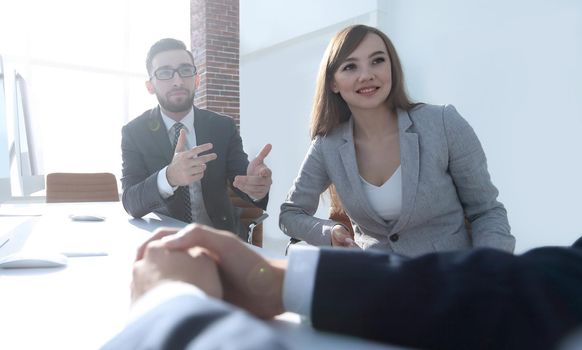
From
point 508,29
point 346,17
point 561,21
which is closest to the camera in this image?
point 561,21

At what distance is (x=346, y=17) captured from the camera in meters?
4.41

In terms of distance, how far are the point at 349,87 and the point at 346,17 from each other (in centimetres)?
296

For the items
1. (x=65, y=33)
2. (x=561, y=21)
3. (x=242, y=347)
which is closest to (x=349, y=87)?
(x=242, y=347)

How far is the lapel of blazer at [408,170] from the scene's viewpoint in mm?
1527

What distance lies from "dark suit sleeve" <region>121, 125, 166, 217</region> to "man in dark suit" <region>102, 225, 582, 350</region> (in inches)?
49.8

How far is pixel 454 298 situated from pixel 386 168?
1.20 metres

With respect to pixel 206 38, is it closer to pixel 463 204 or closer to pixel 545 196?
pixel 545 196

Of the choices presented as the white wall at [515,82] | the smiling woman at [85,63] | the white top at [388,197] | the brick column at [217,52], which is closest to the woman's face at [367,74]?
the white top at [388,197]

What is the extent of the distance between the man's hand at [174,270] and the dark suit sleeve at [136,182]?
1275mm

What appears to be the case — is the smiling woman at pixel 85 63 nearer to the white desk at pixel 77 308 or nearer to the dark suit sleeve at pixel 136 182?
the dark suit sleeve at pixel 136 182

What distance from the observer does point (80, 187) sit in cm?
354

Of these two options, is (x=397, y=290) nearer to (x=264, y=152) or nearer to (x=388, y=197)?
(x=388, y=197)

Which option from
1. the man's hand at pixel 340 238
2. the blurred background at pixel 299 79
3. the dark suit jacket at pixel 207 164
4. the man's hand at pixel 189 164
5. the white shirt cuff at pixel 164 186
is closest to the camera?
the man's hand at pixel 340 238

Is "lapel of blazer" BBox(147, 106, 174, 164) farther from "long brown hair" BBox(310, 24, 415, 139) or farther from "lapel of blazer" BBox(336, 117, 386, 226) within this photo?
"lapel of blazer" BBox(336, 117, 386, 226)
